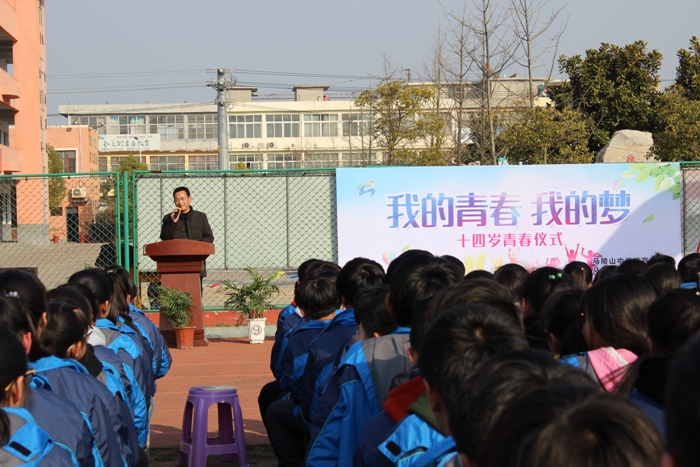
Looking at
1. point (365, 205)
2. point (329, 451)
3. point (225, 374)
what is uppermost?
point (365, 205)

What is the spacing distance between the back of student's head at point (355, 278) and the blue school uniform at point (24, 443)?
2.10 m

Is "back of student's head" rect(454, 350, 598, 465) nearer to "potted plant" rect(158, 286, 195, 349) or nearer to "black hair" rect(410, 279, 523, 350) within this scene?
"black hair" rect(410, 279, 523, 350)

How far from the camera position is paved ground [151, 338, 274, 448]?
20.4ft

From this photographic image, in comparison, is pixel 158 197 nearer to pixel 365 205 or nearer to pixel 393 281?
pixel 365 205

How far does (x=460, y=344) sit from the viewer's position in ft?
6.09

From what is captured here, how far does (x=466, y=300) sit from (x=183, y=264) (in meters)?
7.33

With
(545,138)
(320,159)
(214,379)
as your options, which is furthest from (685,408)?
(320,159)

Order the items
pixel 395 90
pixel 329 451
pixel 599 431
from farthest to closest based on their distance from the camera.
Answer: pixel 395 90, pixel 329 451, pixel 599 431

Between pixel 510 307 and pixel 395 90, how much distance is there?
23.4 metres

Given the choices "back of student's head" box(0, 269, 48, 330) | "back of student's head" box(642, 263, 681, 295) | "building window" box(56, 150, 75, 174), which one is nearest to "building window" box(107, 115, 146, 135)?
"building window" box(56, 150, 75, 174)

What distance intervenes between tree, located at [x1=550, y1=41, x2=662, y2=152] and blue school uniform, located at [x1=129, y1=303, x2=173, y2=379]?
16.5m

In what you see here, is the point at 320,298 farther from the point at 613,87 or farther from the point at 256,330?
the point at 613,87

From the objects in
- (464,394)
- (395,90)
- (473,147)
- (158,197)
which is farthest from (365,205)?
(395,90)

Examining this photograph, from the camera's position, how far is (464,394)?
1.44 meters
